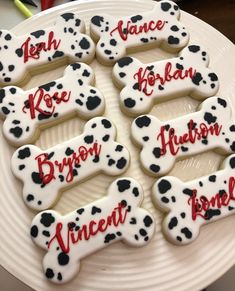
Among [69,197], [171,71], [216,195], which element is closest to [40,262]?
[69,197]

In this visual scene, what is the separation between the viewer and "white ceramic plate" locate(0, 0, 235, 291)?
726 mm

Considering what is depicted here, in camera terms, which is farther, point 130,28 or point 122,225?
point 130,28

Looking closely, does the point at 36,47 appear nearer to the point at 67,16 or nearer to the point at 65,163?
the point at 67,16

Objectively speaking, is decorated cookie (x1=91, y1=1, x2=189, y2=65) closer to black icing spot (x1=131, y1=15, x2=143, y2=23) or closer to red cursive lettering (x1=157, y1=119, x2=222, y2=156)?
black icing spot (x1=131, y1=15, x2=143, y2=23)

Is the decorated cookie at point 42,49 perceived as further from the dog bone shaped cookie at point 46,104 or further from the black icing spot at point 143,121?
the black icing spot at point 143,121

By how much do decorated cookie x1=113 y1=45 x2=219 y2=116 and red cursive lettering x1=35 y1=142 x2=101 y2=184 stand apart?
0.12 m

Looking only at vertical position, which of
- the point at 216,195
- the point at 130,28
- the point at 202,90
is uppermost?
the point at 130,28

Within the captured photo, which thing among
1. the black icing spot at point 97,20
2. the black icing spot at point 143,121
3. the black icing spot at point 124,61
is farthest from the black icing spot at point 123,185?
the black icing spot at point 97,20

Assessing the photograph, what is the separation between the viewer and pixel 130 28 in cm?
88

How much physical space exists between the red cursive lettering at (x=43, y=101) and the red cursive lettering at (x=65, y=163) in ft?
0.29

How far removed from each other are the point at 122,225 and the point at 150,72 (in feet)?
Result: 1.05

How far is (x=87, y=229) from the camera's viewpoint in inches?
28.5

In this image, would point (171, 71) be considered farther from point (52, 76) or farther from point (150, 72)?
point (52, 76)

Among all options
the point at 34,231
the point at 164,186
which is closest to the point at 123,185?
the point at 164,186
